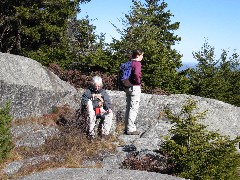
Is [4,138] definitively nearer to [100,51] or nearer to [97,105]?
[97,105]

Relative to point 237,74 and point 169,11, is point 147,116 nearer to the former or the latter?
point 237,74

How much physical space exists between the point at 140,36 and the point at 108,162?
1221cm

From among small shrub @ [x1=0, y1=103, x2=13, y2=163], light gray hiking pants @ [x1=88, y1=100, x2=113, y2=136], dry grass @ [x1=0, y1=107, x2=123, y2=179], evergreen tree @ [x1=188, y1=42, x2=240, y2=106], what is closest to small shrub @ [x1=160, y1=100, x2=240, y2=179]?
dry grass @ [x1=0, y1=107, x2=123, y2=179]

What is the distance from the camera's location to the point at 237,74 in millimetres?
27250

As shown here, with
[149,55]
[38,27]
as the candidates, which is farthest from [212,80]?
[38,27]

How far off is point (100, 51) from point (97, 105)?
852 centimetres

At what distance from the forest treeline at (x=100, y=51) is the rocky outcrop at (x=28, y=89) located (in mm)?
2775

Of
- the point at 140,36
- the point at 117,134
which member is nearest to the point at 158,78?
the point at 140,36

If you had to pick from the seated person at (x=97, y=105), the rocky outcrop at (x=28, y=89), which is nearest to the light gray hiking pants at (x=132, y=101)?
the seated person at (x=97, y=105)

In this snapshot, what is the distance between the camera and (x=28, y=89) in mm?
13133

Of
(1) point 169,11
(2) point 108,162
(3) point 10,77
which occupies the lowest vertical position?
(2) point 108,162

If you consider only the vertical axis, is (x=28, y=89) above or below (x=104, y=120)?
above

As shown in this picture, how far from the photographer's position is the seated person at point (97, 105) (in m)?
10.4

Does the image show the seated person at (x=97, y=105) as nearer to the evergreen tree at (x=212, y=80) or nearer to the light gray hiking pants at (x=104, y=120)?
the light gray hiking pants at (x=104, y=120)
